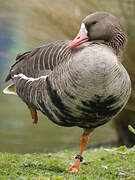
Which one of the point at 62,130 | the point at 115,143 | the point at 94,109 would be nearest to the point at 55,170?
the point at 94,109

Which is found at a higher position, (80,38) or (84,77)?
(80,38)

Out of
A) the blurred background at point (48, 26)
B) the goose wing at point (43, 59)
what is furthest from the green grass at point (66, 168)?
the blurred background at point (48, 26)

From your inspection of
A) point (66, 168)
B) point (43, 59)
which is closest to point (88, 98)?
Answer: point (43, 59)

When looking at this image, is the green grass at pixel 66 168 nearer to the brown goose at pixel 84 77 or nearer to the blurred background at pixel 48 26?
the brown goose at pixel 84 77

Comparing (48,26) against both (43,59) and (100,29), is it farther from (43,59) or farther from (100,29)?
(100,29)

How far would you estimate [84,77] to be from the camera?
3654 mm

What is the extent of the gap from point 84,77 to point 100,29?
0.66 m

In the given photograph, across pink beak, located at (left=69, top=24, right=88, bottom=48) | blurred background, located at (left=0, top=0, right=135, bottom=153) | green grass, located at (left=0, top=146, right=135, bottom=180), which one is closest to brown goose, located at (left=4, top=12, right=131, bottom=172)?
pink beak, located at (left=69, top=24, right=88, bottom=48)

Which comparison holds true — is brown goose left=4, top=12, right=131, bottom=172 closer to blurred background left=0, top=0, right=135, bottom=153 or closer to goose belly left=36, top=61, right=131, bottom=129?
goose belly left=36, top=61, right=131, bottom=129

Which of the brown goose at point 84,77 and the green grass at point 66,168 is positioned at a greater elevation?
the brown goose at point 84,77

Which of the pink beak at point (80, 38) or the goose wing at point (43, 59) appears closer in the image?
the pink beak at point (80, 38)

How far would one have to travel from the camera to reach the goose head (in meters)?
4.01

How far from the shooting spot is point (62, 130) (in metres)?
11.6

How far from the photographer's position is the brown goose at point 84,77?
3676 millimetres
